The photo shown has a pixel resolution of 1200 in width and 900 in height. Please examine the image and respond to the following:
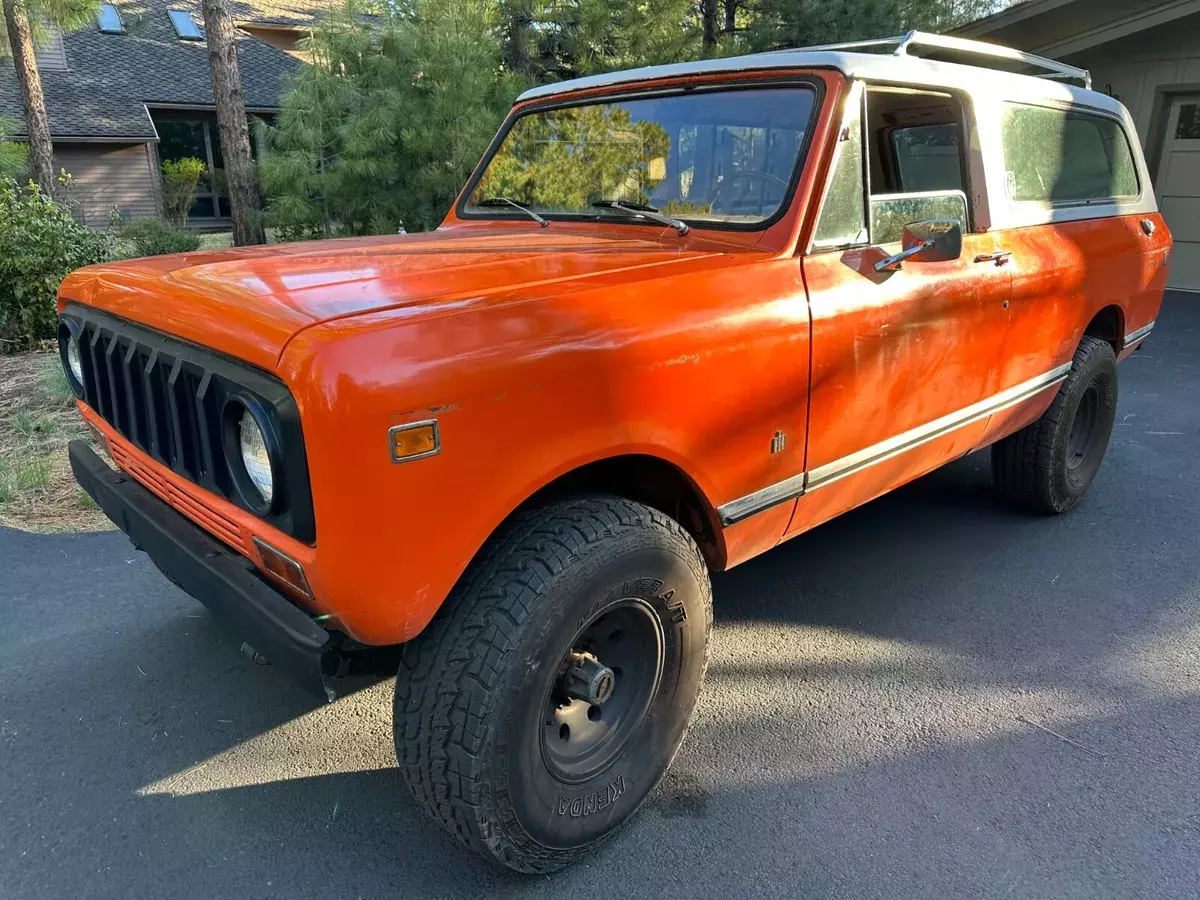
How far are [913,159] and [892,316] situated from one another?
1107mm

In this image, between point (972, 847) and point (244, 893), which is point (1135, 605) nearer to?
point (972, 847)

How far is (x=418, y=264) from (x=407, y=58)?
6786mm

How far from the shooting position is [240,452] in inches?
74.8

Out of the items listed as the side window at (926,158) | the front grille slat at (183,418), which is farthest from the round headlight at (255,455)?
the side window at (926,158)

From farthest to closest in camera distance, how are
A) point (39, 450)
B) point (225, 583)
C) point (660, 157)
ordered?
point (39, 450) → point (660, 157) → point (225, 583)

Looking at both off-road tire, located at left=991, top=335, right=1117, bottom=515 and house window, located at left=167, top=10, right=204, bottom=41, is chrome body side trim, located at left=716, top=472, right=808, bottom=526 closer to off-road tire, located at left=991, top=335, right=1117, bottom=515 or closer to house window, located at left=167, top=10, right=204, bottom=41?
off-road tire, located at left=991, top=335, right=1117, bottom=515

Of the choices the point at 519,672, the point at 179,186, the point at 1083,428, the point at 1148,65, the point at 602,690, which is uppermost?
the point at 1148,65

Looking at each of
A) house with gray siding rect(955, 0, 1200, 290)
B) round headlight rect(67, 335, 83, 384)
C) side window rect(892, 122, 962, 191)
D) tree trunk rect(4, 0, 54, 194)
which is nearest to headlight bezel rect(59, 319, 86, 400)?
round headlight rect(67, 335, 83, 384)

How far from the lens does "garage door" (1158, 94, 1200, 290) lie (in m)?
9.66

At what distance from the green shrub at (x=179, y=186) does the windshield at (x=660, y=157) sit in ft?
60.6

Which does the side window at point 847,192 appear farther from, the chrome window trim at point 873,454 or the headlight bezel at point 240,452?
the headlight bezel at point 240,452

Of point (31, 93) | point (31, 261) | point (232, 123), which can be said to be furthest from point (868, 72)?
point (31, 93)

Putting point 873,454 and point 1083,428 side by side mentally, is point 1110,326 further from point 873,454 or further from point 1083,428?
point 873,454

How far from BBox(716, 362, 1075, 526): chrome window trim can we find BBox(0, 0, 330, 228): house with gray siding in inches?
738
